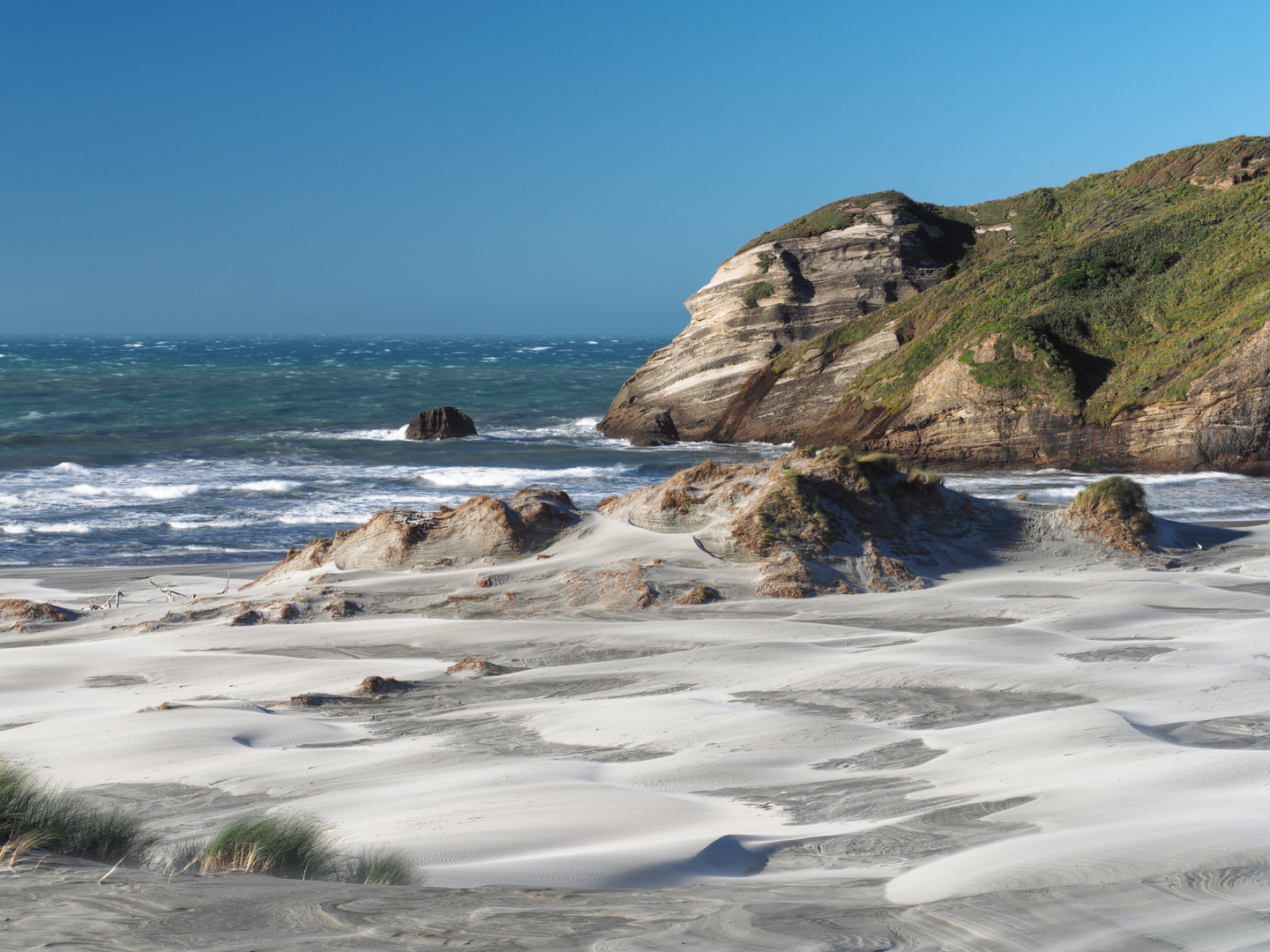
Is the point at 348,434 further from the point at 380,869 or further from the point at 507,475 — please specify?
the point at 380,869

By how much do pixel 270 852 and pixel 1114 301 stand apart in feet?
110

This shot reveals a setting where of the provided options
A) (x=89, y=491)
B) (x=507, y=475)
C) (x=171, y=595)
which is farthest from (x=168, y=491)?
(x=171, y=595)

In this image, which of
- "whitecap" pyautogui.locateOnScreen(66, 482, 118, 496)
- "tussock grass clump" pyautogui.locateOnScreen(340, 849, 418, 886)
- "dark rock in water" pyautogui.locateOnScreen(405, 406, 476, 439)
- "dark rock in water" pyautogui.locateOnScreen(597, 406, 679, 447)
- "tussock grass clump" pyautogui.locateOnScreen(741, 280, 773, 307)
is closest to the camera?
"tussock grass clump" pyautogui.locateOnScreen(340, 849, 418, 886)

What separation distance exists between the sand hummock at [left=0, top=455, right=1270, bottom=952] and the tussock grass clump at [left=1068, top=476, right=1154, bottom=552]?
0.67ft

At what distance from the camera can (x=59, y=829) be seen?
4211mm

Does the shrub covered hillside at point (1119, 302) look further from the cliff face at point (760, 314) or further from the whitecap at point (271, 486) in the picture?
the whitecap at point (271, 486)

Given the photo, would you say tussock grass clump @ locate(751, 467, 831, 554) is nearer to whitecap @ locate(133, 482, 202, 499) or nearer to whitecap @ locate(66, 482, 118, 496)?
whitecap @ locate(133, 482, 202, 499)

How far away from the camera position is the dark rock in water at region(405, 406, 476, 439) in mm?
40750

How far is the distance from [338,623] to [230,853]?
278 inches

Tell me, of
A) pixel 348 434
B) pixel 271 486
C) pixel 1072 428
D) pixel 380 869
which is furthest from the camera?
pixel 348 434

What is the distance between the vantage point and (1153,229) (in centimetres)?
3422

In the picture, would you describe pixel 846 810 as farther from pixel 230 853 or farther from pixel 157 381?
pixel 157 381

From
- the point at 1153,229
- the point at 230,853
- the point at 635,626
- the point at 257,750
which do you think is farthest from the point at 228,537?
the point at 1153,229

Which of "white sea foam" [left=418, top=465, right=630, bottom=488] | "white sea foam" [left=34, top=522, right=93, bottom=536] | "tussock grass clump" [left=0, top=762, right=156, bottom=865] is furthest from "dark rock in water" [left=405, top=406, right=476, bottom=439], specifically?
"tussock grass clump" [left=0, top=762, right=156, bottom=865]
